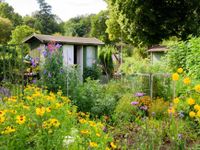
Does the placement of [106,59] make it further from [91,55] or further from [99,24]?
[99,24]

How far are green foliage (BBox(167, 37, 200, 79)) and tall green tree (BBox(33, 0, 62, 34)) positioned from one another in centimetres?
4052

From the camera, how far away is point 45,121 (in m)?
2.96

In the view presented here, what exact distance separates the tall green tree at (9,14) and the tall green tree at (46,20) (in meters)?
4.77

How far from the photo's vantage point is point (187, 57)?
8.52 m

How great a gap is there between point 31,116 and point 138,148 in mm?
1534

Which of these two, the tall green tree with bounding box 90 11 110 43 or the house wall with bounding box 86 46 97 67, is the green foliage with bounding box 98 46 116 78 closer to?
the house wall with bounding box 86 46 97 67

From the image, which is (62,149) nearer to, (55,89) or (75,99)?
(75,99)

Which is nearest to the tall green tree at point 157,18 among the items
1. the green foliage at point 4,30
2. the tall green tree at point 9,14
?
the green foliage at point 4,30

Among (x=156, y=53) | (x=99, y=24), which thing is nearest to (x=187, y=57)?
(x=156, y=53)

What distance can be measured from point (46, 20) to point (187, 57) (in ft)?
170

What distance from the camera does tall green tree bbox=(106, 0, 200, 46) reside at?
18078 mm

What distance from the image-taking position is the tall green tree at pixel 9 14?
42094 millimetres

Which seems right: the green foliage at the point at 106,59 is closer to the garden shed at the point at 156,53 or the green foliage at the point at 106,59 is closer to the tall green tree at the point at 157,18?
the tall green tree at the point at 157,18

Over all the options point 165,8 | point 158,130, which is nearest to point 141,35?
point 165,8
